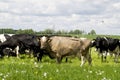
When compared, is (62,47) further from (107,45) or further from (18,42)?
(107,45)

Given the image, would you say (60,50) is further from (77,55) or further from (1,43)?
(1,43)

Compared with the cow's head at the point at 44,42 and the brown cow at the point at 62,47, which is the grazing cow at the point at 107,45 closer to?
the brown cow at the point at 62,47

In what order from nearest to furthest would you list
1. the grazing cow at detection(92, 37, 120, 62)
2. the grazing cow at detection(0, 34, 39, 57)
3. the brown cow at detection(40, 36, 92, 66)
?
the brown cow at detection(40, 36, 92, 66) < the grazing cow at detection(0, 34, 39, 57) < the grazing cow at detection(92, 37, 120, 62)

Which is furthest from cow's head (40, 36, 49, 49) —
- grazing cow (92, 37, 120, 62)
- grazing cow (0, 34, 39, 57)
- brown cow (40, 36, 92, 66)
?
grazing cow (92, 37, 120, 62)

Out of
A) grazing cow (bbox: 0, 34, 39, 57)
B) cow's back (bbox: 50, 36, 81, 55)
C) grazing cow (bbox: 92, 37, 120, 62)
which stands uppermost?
cow's back (bbox: 50, 36, 81, 55)

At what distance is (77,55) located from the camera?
953 inches

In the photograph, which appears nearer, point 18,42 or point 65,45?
point 65,45

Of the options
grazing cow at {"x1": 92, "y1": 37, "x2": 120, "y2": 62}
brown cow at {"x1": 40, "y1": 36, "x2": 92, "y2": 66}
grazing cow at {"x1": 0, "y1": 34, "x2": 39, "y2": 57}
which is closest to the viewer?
brown cow at {"x1": 40, "y1": 36, "x2": 92, "y2": 66}

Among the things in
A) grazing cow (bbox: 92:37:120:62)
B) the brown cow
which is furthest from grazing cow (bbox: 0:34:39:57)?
the brown cow

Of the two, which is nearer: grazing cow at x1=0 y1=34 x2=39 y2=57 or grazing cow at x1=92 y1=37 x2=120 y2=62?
grazing cow at x1=0 y1=34 x2=39 y2=57

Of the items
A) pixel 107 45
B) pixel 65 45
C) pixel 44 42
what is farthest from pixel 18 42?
pixel 65 45

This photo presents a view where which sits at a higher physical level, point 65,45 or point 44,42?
point 44,42

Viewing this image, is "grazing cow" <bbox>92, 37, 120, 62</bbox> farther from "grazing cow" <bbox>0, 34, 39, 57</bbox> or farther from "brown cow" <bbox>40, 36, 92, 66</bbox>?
"brown cow" <bbox>40, 36, 92, 66</bbox>

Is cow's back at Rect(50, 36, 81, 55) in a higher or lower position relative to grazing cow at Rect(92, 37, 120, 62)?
higher
